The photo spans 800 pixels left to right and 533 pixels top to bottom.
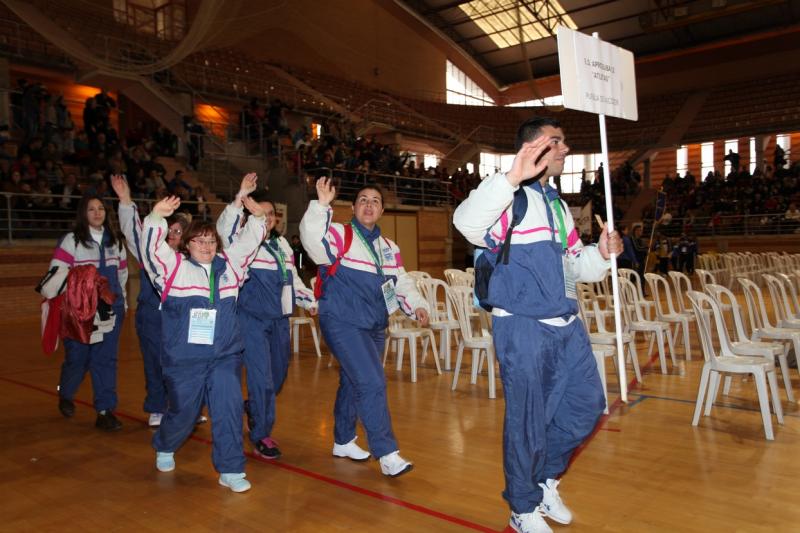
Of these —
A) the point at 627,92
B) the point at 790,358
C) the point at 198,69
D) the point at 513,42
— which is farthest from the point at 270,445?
the point at 513,42

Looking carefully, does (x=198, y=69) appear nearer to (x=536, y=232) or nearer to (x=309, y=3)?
(x=309, y=3)

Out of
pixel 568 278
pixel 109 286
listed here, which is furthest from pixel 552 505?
pixel 109 286

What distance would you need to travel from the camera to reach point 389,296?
3379 millimetres

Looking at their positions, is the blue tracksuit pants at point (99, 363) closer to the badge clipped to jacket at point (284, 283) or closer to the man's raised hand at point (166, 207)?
the badge clipped to jacket at point (284, 283)

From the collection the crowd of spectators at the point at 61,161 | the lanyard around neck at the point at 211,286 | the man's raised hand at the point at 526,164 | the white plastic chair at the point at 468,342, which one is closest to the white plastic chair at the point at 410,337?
the white plastic chair at the point at 468,342

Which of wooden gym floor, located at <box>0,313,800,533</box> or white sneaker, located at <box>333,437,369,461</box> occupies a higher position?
white sneaker, located at <box>333,437,369,461</box>

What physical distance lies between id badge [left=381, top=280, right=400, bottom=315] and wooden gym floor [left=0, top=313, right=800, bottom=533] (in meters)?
0.87

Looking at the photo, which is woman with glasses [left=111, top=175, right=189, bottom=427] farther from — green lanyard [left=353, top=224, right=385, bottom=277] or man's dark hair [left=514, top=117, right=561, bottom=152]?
man's dark hair [left=514, top=117, right=561, bottom=152]

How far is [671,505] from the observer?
2.79 m

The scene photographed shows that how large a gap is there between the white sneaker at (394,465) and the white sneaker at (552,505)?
809 mm

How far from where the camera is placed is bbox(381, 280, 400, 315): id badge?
11.0 feet

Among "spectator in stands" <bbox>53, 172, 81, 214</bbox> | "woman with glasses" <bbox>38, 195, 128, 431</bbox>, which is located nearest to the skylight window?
"spectator in stands" <bbox>53, 172, 81, 214</bbox>

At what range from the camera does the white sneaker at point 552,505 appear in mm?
2604

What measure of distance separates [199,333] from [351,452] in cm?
108
